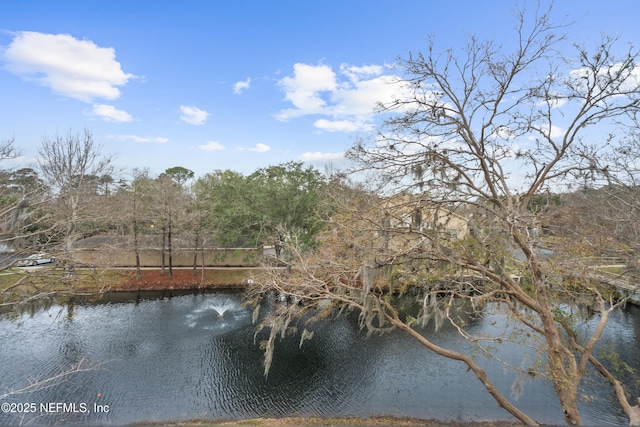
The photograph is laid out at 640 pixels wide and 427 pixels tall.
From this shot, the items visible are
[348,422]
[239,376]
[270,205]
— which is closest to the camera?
[348,422]

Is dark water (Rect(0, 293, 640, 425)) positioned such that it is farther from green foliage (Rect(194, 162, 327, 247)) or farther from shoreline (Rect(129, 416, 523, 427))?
green foliage (Rect(194, 162, 327, 247))

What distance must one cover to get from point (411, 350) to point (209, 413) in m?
6.60

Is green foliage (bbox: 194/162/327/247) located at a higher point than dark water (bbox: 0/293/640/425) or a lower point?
higher

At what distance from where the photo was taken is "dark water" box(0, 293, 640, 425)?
27.5 ft

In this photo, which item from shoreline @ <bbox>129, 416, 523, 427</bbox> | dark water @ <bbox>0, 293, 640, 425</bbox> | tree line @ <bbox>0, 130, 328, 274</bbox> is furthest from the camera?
tree line @ <bbox>0, 130, 328, 274</bbox>

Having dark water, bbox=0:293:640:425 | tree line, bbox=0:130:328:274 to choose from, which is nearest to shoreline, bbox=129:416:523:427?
dark water, bbox=0:293:640:425

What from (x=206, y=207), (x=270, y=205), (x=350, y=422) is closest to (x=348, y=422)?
(x=350, y=422)

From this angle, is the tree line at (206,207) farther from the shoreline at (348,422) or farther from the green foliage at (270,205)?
the shoreline at (348,422)

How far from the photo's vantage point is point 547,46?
17.9ft

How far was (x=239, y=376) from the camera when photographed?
32.6ft

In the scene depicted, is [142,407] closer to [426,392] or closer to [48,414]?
[48,414]

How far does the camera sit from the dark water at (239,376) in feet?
27.5

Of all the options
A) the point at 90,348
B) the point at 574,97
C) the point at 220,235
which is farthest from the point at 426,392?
the point at 220,235

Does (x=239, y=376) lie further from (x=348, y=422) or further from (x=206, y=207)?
(x=206, y=207)
